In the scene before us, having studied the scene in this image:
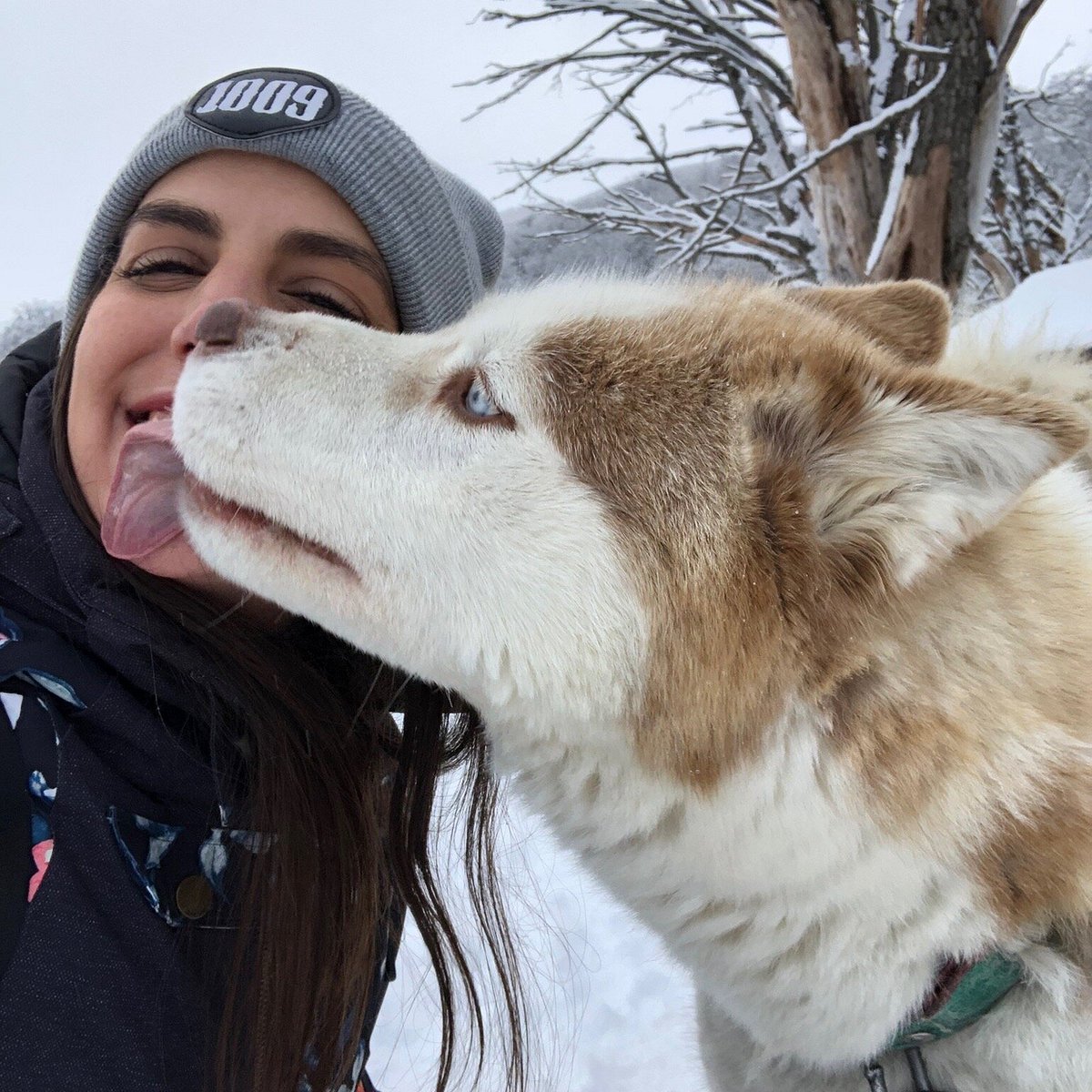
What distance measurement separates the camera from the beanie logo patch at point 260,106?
1.75 meters


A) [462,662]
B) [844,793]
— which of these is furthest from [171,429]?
[844,793]

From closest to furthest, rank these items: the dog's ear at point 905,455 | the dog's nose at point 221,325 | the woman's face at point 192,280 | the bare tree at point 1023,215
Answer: the dog's ear at point 905,455 < the dog's nose at point 221,325 < the woman's face at point 192,280 < the bare tree at point 1023,215

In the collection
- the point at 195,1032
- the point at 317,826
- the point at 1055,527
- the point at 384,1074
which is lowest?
the point at 384,1074

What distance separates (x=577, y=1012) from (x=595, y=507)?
248cm

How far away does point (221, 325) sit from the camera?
1.37m

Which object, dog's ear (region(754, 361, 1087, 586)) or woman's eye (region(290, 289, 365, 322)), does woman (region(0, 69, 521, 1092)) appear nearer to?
woman's eye (region(290, 289, 365, 322))

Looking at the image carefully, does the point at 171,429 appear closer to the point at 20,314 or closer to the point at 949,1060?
the point at 949,1060

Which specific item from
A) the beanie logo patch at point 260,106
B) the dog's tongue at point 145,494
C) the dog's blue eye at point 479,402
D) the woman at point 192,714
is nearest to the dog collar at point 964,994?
the woman at point 192,714

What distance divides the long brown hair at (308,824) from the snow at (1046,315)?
1.77 metres

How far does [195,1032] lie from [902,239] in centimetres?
496

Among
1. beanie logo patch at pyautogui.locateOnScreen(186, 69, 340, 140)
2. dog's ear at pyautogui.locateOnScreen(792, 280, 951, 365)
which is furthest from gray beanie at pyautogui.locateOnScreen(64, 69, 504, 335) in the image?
dog's ear at pyautogui.locateOnScreen(792, 280, 951, 365)

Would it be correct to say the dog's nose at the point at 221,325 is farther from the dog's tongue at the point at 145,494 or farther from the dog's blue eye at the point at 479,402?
the dog's blue eye at the point at 479,402

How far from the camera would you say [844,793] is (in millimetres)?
1198

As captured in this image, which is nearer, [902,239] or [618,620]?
[618,620]
